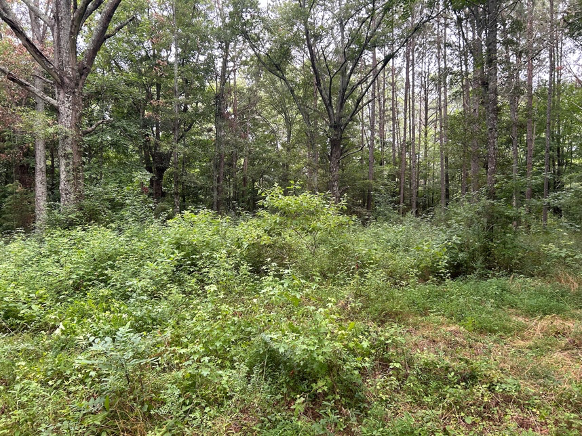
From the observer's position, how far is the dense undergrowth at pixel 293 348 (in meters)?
2.36

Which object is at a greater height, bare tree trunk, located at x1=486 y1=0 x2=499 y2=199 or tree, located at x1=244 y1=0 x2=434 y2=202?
tree, located at x1=244 y1=0 x2=434 y2=202

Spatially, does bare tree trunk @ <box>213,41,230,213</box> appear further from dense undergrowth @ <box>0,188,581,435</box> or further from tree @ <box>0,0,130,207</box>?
dense undergrowth @ <box>0,188,581,435</box>

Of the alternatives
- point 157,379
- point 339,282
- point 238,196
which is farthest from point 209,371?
point 238,196

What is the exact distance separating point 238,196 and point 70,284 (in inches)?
713

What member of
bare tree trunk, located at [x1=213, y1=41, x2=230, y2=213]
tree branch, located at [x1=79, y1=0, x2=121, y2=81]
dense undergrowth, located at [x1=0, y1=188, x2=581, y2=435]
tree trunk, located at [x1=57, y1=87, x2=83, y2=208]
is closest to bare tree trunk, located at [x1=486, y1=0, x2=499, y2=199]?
dense undergrowth, located at [x1=0, y1=188, x2=581, y2=435]

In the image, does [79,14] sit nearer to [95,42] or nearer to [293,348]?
[95,42]

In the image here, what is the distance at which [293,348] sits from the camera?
9.14ft

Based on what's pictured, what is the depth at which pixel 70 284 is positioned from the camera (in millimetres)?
4738

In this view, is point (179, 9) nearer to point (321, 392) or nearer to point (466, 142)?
point (466, 142)

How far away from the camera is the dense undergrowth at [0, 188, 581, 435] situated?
2.36 meters

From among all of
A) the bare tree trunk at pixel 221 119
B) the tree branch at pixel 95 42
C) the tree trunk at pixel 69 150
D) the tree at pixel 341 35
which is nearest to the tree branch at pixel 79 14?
the tree branch at pixel 95 42

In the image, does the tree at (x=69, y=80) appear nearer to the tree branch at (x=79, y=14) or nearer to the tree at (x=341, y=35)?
the tree branch at (x=79, y=14)

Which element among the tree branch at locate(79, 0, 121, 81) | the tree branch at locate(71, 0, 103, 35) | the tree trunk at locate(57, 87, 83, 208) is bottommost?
the tree trunk at locate(57, 87, 83, 208)

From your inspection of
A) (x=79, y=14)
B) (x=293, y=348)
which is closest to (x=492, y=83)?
(x=293, y=348)
